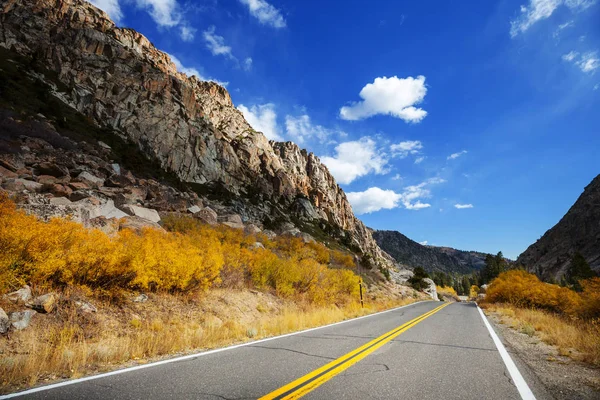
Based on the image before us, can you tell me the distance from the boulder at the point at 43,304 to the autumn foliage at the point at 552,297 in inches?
869

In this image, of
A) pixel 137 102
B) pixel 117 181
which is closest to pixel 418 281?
pixel 117 181

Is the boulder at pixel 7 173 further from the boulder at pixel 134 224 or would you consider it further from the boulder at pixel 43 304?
the boulder at pixel 43 304

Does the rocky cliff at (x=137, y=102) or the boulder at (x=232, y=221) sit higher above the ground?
the rocky cliff at (x=137, y=102)

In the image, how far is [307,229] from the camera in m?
97.2

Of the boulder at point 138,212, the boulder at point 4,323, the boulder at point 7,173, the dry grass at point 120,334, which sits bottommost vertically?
the dry grass at point 120,334

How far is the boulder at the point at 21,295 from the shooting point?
6.70m

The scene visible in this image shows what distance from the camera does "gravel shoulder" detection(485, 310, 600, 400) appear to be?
4273 millimetres

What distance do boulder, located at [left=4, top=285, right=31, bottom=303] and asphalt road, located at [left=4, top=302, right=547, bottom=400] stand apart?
4.44 metres

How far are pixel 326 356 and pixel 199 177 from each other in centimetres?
8200

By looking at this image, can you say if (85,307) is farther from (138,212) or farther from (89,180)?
(89,180)

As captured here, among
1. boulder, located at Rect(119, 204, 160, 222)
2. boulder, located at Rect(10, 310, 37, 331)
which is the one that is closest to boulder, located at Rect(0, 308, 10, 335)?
boulder, located at Rect(10, 310, 37, 331)

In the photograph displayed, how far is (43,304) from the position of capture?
6.89m

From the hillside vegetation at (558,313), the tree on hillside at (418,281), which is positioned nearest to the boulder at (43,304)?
the hillside vegetation at (558,313)

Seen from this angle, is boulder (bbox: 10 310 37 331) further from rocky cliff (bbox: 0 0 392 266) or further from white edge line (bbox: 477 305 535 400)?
rocky cliff (bbox: 0 0 392 266)
